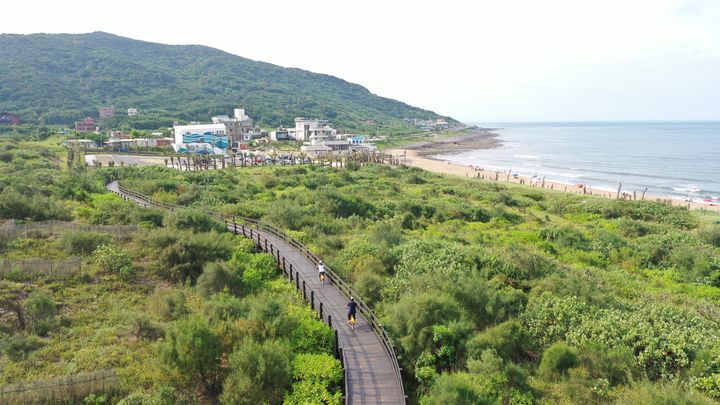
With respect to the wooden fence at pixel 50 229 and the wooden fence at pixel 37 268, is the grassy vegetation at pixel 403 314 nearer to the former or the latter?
the wooden fence at pixel 37 268

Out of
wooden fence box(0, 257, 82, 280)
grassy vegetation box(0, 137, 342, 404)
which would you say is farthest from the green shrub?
wooden fence box(0, 257, 82, 280)

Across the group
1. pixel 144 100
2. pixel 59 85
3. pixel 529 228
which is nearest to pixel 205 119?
pixel 144 100

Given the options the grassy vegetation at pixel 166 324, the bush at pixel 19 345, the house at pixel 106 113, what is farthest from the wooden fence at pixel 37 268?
the house at pixel 106 113

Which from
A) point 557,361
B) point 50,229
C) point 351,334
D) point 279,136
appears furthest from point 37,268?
point 279,136

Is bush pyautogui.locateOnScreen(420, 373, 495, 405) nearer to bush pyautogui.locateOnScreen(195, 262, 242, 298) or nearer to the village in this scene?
bush pyautogui.locateOnScreen(195, 262, 242, 298)

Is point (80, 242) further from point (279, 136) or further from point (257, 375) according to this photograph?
point (279, 136)

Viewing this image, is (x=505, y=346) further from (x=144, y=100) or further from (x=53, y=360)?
(x=144, y=100)
